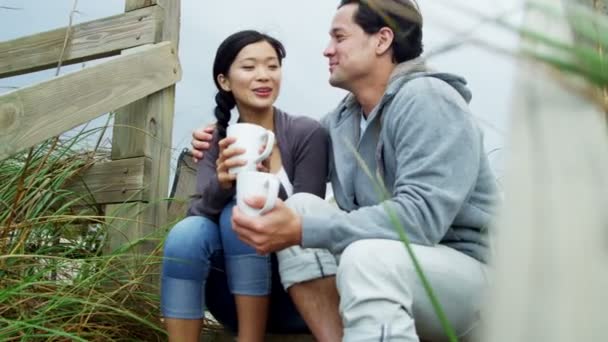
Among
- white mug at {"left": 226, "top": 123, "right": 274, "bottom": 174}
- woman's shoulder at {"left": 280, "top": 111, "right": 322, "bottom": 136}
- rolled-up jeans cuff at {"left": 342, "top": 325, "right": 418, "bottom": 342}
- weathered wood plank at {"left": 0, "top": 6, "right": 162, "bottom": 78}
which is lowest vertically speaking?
rolled-up jeans cuff at {"left": 342, "top": 325, "right": 418, "bottom": 342}

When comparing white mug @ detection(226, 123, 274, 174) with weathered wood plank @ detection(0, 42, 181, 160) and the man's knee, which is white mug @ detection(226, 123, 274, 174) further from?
weathered wood plank @ detection(0, 42, 181, 160)

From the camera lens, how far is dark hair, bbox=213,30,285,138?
2.28 metres

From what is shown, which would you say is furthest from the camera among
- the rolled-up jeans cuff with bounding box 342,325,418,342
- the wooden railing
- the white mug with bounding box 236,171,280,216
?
the wooden railing

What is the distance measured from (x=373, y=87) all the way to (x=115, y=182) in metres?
1.29

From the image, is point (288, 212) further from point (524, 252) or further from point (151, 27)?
point (151, 27)

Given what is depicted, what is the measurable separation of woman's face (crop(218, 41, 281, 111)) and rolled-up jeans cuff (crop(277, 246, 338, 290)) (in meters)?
0.55

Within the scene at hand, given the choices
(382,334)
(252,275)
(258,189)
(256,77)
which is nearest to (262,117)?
(256,77)

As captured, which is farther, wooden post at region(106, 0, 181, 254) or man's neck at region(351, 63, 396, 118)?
wooden post at region(106, 0, 181, 254)

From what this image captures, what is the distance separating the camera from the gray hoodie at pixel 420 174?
1.56 metres

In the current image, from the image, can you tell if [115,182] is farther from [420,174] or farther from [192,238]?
[420,174]

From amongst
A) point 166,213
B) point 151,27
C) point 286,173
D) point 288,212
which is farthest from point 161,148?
point 288,212

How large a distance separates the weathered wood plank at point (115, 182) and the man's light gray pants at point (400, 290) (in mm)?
1353

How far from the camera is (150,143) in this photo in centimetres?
295

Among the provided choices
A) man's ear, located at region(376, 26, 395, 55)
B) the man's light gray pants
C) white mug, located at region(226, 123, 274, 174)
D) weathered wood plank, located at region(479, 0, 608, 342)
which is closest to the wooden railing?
white mug, located at region(226, 123, 274, 174)
